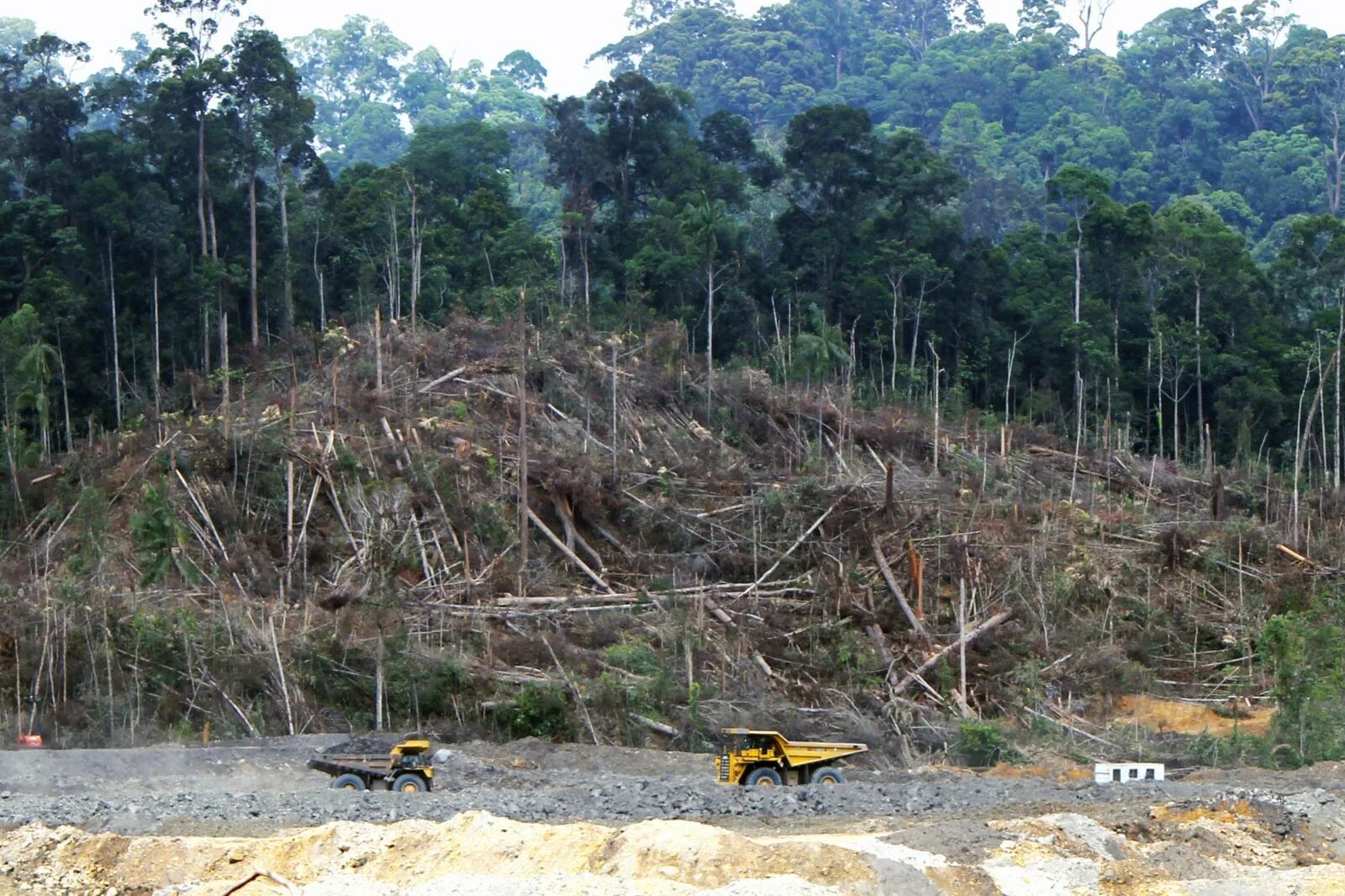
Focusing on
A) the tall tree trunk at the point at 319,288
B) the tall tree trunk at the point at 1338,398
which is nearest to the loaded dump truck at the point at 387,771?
the tall tree trunk at the point at 319,288

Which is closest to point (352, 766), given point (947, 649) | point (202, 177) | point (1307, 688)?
point (947, 649)

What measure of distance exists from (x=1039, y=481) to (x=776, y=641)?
33.4 feet

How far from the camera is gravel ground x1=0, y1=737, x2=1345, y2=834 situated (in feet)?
58.6

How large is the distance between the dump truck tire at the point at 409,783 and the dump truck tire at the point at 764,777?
3.85 metres

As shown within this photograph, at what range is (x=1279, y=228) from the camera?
210 feet

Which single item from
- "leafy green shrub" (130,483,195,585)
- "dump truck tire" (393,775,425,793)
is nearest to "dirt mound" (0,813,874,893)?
"dump truck tire" (393,775,425,793)

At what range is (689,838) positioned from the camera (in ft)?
50.1

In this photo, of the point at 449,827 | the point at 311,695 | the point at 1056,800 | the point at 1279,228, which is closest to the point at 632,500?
the point at 311,695

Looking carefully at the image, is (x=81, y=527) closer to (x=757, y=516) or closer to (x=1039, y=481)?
(x=757, y=516)

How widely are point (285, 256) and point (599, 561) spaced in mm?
14980

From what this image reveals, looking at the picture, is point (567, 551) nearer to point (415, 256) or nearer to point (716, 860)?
point (415, 256)

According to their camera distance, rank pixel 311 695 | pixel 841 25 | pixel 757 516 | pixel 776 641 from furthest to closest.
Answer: pixel 841 25 < pixel 757 516 < pixel 776 641 < pixel 311 695

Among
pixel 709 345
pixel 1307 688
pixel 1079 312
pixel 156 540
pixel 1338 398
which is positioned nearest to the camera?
pixel 1307 688

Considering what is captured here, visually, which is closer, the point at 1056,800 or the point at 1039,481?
the point at 1056,800
